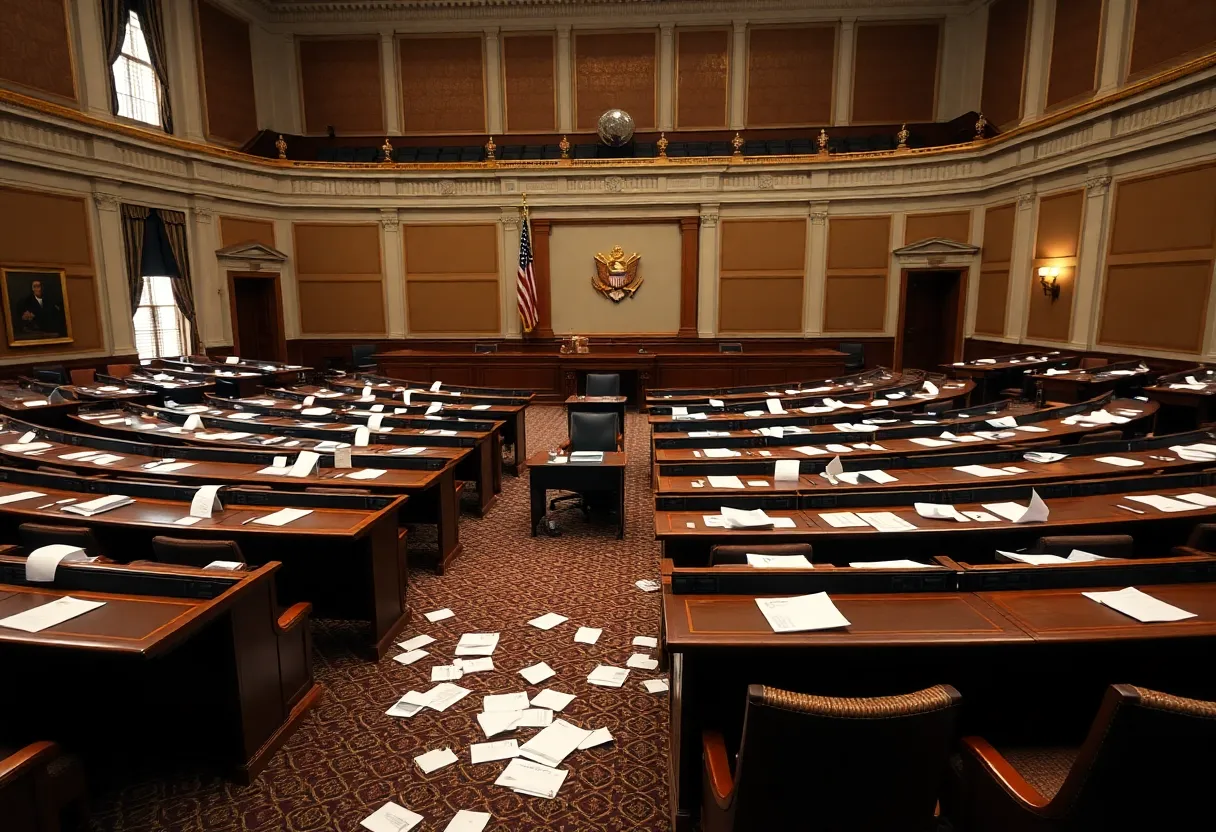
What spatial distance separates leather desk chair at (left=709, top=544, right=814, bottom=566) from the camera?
2.77 metres

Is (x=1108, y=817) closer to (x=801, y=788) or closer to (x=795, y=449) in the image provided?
(x=801, y=788)

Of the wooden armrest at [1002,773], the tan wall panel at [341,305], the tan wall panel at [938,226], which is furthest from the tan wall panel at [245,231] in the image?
the wooden armrest at [1002,773]

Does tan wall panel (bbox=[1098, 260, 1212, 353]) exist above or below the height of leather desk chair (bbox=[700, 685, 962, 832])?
above

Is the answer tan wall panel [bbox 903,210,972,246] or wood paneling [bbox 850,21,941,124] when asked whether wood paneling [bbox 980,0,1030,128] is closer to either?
wood paneling [bbox 850,21,941,124]

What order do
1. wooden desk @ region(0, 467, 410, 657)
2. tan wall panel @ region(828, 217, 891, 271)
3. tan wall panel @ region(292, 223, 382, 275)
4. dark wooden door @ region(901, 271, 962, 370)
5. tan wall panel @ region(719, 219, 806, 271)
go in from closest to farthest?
wooden desk @ region(0, 467, 410, 657), tan wall panel @ region(828, 217, 891, 271), tan wall panel @ region(719, 219, 806, 271), dark wooden door @ region(901, 271, 962, 370), tan wall panel @ region(292, 223, 382, 275)

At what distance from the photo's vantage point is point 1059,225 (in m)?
10.6

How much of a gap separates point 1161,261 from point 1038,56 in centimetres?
465

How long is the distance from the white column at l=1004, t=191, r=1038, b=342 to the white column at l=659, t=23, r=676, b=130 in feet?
23.0

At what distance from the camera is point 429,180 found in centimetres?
1334

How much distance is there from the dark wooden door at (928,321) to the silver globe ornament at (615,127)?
6494 mm

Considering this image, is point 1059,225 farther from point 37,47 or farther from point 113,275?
point 37,47

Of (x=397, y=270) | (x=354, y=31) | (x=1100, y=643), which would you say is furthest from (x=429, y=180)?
(x=1100, y=643)

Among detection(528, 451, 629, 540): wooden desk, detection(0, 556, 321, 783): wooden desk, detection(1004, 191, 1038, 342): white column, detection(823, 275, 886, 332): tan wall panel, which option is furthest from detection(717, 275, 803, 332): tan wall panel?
detection(0, 556, 321, 783): wooden desk

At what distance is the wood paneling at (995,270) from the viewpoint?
468 inches
